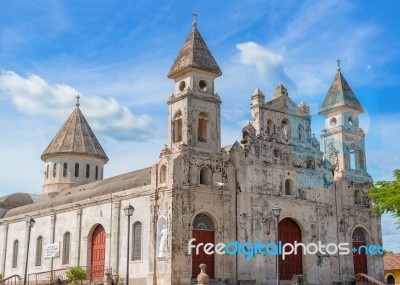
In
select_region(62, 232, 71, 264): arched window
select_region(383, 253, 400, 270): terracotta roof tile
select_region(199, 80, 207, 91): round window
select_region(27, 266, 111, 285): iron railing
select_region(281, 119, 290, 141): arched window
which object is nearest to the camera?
select_region(199, 80, 207, 91): round window

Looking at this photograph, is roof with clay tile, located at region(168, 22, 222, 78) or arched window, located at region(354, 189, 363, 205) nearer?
roof with clay tile, located at region(168, 22, 222, 78)

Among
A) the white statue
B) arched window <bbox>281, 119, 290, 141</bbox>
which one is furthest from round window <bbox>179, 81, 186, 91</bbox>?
the white statue

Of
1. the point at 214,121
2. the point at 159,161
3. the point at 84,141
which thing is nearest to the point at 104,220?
the point at 159,161

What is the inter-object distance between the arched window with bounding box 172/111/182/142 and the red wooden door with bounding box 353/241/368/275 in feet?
51.7

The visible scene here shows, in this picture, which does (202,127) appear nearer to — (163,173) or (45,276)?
(163,173)

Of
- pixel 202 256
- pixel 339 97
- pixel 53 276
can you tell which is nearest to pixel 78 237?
pixel 53 276

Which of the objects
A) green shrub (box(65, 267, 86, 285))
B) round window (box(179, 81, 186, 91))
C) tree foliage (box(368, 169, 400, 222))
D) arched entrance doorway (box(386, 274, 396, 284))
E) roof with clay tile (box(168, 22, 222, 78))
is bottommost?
arched entrance doorway (box(386, 274, 396, 284))

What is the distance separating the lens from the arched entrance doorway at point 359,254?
41.6 m

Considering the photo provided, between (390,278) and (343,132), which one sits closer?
(343,132)

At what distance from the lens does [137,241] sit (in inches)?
1390

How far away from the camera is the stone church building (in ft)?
110

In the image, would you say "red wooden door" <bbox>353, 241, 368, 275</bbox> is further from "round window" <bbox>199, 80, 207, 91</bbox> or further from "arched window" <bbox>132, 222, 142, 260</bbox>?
"round window" <bbox>199, 80, 207, 91</bbox>

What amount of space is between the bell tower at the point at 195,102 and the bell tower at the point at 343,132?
11.5 meters

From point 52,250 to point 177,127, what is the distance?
14153mm
